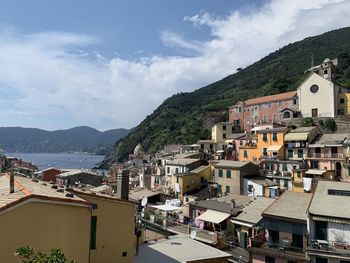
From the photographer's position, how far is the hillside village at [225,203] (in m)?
10.9

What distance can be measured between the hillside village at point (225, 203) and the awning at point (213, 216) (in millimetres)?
118

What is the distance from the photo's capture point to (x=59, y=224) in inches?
416

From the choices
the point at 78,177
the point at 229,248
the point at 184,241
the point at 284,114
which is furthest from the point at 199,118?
the point at 184,241

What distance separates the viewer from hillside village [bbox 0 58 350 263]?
10.9 metres

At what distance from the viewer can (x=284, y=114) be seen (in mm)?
75688

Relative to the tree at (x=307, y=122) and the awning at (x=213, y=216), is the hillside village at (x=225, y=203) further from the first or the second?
the tree at (x=307, y=122)

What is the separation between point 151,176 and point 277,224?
43.1 m

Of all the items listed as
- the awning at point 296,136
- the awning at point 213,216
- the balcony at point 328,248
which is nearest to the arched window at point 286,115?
the awning at point 296,136

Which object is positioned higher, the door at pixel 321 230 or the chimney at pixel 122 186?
the chimney at pixel 122 186

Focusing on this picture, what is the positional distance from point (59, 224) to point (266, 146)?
163ft

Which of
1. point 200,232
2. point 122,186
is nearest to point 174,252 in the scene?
point 122,186

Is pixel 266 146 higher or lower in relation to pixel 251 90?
lower

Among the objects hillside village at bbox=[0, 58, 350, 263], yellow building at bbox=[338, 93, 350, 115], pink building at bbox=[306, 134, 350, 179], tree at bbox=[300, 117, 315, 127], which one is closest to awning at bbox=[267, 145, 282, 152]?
hillside village at bbox=[0, 58, 350, 263]

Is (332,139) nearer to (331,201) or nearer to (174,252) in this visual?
(331,201)
